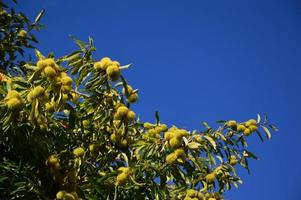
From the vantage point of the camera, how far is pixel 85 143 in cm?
315

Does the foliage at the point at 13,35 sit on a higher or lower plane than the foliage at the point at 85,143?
higher

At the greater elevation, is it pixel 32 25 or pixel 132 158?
pixel 32 25

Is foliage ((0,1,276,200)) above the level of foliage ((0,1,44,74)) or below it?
below

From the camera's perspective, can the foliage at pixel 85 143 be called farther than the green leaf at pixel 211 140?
No

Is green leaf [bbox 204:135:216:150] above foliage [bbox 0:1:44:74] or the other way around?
the other way around

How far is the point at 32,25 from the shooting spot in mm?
4734

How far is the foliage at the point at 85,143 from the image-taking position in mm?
2510

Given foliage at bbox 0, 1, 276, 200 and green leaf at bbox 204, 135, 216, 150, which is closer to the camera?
foliage at bbox 0, 1, 276, 200

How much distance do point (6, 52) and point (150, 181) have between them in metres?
2.52

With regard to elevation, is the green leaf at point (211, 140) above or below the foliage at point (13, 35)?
below

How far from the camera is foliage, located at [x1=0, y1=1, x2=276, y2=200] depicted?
2.51m

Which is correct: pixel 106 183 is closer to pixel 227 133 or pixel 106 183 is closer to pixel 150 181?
pixel 150 181

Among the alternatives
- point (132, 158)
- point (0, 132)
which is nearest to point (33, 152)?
point (0, 132)

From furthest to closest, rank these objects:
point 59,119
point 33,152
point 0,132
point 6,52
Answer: point 6,52
point 59,119
point 33,152
point 0,132
